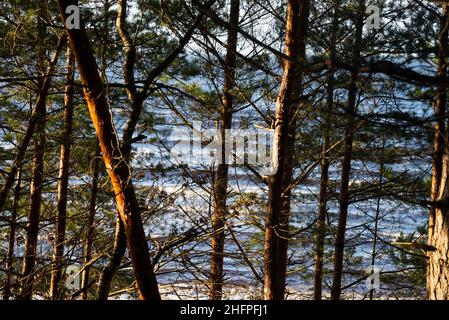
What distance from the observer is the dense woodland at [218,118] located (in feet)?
14.1

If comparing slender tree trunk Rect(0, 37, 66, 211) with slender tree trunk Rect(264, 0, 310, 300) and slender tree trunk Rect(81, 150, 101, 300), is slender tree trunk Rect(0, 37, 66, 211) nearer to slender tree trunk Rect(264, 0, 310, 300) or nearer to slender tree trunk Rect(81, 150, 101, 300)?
slender tree trunk Rect(81, 150, 101, 300)

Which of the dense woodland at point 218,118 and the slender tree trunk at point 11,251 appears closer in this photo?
the dense woodland at point 218,118

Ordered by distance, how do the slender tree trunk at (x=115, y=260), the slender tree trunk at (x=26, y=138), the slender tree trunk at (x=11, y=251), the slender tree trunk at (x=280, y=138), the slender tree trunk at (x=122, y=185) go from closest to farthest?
the slender tree trunk at (x=122, y=185), the slender tree trunk at (x=115, y=260), the slender tree trunk at (x=280, y=138), the slender tree trunk at (x=11, y=251), the slender tree trunk at (x=26, y=138)

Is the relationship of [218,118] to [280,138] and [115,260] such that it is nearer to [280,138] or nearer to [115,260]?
[280,138]

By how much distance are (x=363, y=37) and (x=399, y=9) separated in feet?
2.15

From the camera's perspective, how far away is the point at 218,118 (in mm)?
8461

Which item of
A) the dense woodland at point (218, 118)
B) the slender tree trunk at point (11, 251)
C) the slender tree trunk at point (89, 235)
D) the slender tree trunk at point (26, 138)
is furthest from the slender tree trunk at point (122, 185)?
the slender tree trunk at point (26, 138)

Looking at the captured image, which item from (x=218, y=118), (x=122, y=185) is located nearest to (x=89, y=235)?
(x=122, y=185)

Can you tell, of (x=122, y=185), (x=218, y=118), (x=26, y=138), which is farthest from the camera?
(x=218, y=118)

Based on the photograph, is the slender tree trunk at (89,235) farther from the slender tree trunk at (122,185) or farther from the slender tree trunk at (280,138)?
the slender tree trunk at (280,138)

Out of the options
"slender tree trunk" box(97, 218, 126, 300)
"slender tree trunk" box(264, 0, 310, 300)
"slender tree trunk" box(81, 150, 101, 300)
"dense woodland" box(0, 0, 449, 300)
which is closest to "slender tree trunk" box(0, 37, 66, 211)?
"dense woodland" box(0, 0, 449, 300)
